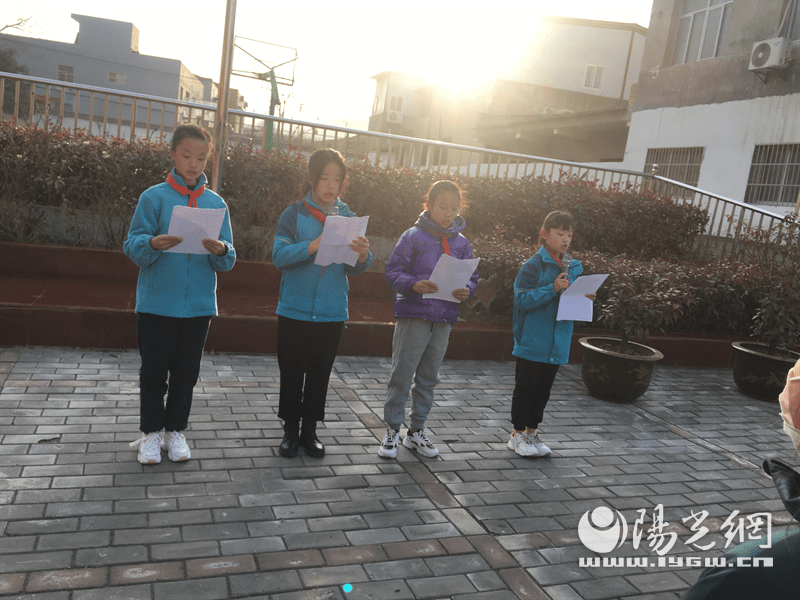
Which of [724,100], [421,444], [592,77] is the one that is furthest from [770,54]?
[592,77]

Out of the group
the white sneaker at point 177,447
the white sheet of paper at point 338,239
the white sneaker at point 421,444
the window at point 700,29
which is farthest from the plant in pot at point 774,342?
the window at point 700,29

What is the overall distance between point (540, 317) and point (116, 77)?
4980 centimetres

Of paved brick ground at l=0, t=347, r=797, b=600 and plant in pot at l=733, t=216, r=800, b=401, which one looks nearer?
paved brick ground at l=0, t=347, r=797, b=600

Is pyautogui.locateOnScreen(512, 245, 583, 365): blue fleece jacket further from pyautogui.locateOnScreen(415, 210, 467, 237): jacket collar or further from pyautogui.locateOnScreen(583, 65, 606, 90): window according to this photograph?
pyautogui.locateOnScreen(583, 65, 606, 90): window

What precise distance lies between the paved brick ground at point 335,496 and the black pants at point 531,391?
0.30 meters

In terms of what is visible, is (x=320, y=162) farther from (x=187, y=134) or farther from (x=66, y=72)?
(x=66, y=72)

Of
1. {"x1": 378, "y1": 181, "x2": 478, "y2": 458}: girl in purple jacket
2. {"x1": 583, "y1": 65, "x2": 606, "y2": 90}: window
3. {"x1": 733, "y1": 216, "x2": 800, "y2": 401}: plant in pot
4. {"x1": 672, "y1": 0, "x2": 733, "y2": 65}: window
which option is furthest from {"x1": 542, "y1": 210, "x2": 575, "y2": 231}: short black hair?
{"x1": 583, "y1": 65, "x2": 606, "y2": 90}: window

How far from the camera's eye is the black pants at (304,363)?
4121 millimetres

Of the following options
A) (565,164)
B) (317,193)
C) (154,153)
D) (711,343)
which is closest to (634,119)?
(565,164)

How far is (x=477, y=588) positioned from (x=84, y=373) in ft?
12.6

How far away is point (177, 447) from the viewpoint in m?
3.96

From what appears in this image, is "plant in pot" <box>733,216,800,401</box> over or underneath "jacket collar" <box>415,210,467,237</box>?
underneath

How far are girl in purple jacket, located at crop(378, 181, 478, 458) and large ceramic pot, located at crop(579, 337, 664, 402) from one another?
250 centimetres

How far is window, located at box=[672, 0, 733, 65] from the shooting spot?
17312 millimetres
